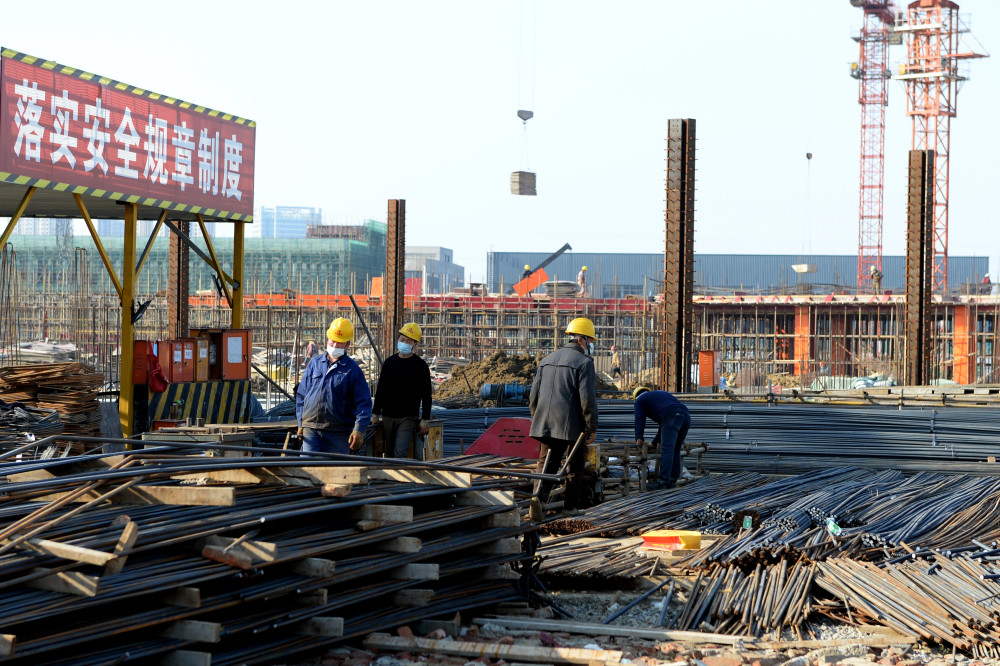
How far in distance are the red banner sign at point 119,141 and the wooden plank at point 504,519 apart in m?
7.75

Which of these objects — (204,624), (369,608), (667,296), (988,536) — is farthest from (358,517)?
(667,296)

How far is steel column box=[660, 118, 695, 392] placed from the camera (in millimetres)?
15922

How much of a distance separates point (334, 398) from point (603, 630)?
9.40ft

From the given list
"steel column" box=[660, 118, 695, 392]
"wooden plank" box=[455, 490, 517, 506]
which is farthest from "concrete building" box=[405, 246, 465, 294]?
"wooden plank" box=[455, 490, 517, 506]

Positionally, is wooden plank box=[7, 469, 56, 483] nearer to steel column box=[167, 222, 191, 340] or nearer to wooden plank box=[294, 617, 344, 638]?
wooden plank box=[294, 617, 344, 638]

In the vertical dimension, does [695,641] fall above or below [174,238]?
below

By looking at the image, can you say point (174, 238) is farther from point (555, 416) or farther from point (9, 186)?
point (555, 416)

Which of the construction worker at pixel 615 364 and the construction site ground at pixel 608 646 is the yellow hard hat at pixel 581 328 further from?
the construction worker at pixel 615 364

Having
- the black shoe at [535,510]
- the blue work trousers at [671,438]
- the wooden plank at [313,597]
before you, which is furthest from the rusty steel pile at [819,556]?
the wooden plank at [313,597]

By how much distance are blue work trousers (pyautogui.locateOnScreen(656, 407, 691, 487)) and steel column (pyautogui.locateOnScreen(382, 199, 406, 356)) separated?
975cm

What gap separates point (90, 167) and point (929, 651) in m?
10.7

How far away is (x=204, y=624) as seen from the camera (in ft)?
16.1

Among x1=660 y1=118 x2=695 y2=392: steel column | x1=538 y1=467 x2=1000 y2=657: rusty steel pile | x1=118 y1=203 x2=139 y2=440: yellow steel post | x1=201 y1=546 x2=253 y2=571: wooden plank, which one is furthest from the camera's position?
x1=660 y1=118 x2=695 y2=392: steel column

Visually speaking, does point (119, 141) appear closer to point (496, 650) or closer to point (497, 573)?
point (497, 573)
